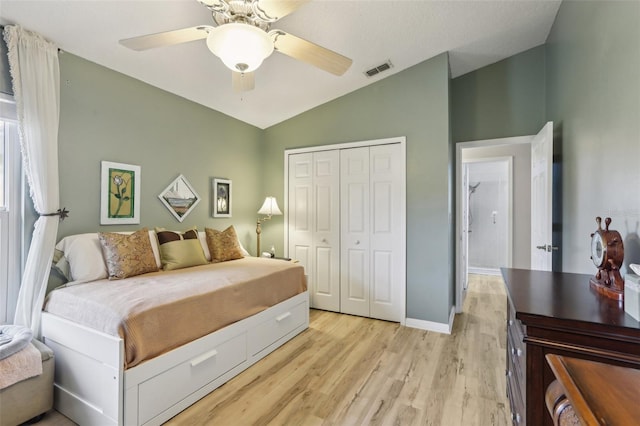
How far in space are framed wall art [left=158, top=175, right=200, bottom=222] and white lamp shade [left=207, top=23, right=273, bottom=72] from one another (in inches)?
77.9

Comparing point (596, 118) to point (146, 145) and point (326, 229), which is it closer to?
point (326, 229)

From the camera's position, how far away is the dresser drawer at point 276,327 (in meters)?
2.46

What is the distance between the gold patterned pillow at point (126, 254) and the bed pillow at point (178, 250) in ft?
0.44

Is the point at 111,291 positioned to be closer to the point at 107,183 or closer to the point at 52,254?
the point at 52,254

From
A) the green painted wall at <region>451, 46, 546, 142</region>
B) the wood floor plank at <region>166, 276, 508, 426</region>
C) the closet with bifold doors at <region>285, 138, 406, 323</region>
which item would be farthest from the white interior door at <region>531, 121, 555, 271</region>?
the closet with bifold doors at <region>285, 138, 406, 323</region>

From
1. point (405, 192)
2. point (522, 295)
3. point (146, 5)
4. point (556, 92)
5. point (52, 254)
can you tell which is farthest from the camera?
point (405, 192)

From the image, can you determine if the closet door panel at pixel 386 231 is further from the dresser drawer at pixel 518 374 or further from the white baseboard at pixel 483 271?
the white baseboard at pixel 483 271

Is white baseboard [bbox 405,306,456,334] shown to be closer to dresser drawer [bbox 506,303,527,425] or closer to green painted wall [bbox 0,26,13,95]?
dresser drawer [bbox 506,303,527,425]

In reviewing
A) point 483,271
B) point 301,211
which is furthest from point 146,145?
point 483,271

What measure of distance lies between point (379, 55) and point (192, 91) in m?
1.96

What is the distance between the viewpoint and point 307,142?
156 inches

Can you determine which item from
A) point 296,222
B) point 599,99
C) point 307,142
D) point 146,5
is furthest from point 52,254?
point 599,99

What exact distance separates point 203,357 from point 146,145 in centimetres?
207

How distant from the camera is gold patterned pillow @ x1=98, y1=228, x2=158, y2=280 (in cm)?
232
